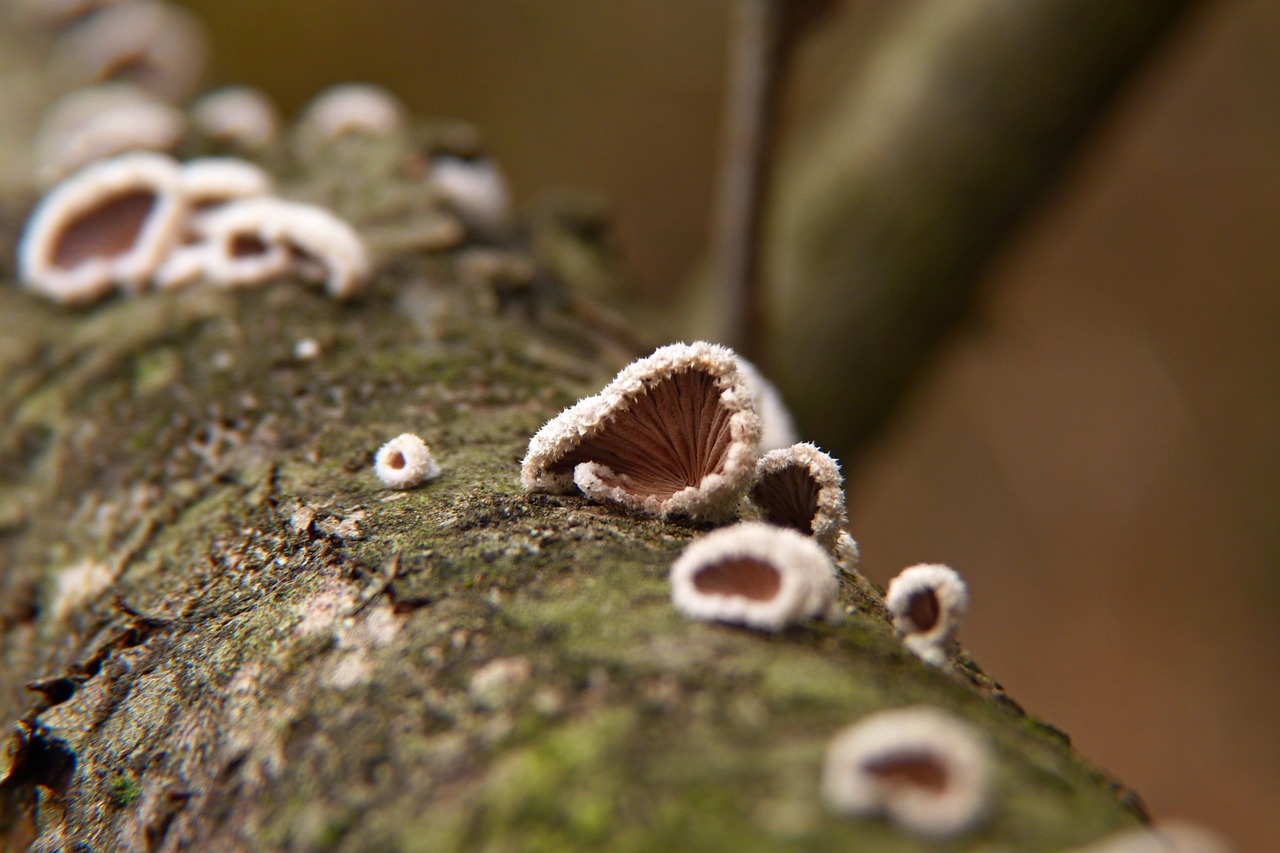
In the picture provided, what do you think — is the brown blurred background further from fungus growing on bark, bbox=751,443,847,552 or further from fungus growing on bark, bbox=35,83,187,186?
fungus growing on bark, bbox=751,443,847,552

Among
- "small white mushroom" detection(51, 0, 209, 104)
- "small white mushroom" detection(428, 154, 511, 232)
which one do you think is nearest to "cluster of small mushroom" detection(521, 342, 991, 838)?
"small white mushroom" detection(428, 154, 511, 232)

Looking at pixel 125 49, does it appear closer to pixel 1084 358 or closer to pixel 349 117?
pixel 349 117

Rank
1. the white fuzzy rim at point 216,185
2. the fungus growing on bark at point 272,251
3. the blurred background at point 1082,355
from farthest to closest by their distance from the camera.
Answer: the blurred background at point 1082,355 < the white fuzzy rim at point 216,185 < the fungus growing on bark at point 272,251

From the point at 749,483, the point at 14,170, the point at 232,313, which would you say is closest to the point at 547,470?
the point at 749,483

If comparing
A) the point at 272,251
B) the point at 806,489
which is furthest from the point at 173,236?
the point at 806,489

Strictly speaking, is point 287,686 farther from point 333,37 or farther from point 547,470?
point 333,37

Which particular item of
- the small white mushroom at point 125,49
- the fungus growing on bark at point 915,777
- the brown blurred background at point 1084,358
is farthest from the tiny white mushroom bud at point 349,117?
the fungus growing on bark at point 915,777

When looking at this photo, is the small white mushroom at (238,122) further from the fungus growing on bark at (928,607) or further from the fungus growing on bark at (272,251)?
the fungus growing on bark at (928,607)
